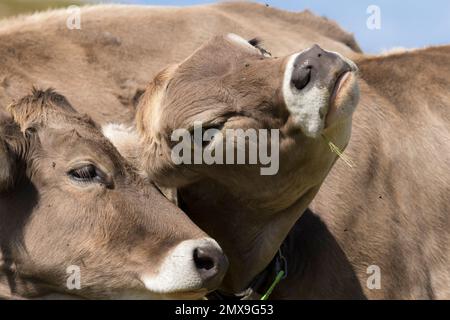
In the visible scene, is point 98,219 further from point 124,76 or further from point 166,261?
point 124,76

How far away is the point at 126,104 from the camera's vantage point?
8.77m

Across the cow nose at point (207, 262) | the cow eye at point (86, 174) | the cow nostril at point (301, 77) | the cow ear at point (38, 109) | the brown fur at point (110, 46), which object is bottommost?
the cow nose at point (207, 262)

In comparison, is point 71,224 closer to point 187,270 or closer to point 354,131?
point 187,270

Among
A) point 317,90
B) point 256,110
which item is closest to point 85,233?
point 256,110

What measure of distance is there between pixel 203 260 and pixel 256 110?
108cm

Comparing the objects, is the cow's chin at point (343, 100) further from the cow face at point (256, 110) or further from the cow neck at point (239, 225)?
the cow neck at point (239, 225)

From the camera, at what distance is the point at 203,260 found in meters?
6.37

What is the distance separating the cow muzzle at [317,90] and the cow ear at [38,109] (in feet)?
5.29

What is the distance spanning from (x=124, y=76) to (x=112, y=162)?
2.56 meters

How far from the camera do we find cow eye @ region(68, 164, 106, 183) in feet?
21.4

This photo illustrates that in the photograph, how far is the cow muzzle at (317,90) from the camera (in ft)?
20.7

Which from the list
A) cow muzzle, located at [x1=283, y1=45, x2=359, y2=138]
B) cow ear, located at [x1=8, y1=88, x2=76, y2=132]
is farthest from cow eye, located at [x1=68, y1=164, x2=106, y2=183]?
cow muzzle, located at [x1=283, y1=45, x2=359, y2=138]

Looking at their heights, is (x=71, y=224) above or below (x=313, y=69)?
below

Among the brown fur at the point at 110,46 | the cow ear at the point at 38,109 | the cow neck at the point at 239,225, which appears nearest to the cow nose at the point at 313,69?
the cow neck at the point at 239,225
